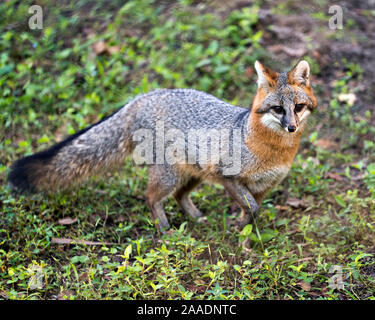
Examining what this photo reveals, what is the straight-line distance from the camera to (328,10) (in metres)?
8.32

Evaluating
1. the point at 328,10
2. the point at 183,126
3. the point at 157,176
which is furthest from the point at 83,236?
the point at 328,10

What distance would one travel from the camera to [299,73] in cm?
439

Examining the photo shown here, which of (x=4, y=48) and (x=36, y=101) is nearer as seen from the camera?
(x=36, y=101)

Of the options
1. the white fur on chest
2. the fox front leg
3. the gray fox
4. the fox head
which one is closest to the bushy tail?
the gray fox

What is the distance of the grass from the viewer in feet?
13.1

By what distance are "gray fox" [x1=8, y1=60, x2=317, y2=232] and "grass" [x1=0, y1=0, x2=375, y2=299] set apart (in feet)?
1.08

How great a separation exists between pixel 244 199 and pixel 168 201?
131cm

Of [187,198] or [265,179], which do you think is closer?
[265,179]

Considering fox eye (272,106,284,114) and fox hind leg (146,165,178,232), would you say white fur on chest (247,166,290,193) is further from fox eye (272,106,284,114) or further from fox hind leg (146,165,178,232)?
fox hind leg (146,165,178,232)

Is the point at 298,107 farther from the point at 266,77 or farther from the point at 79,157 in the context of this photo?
the point at 79,157

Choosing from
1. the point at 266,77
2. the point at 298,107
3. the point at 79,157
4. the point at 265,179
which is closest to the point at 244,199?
the point at 265,179

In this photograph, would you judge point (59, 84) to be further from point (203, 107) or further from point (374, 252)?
point (374, 252)

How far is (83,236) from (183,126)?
153 cm

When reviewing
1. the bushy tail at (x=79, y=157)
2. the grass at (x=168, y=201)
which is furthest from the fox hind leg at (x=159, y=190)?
the bushy tail at (x=79, y=157)
